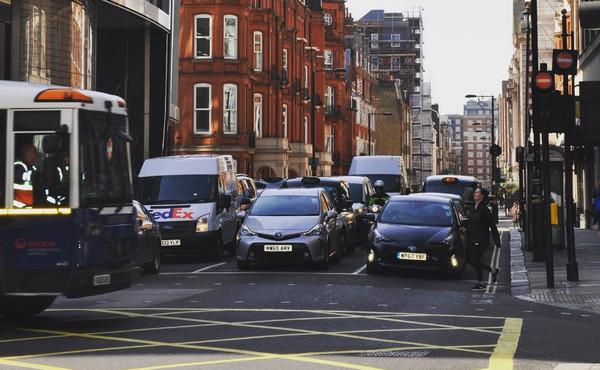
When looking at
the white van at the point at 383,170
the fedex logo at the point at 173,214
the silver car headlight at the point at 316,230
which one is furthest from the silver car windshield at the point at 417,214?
the white van at the point at 383,170

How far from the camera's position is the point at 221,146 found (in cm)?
5344

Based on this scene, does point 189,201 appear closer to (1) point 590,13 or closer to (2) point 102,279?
(2) point 102,279

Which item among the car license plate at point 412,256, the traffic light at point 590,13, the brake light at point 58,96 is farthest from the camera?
the car license plate at point 412,256

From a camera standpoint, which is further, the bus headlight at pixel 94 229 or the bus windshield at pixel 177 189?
the bus windshield at pixel 177 189

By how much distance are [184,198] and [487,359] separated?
15127 millimetres

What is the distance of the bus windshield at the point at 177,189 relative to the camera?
79.2 feet

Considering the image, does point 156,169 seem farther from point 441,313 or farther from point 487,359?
point 487,359

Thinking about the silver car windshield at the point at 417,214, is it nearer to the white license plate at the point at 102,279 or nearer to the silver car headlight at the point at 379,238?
the silver car headlight at the point at 379,238

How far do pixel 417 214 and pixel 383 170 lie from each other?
63.4ft

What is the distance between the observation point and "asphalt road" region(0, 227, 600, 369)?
31.6 feet

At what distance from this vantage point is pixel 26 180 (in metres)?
12.0

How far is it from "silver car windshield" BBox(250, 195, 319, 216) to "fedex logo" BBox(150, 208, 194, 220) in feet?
6.49

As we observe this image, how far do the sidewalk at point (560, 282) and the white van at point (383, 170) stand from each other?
1257 centimetres

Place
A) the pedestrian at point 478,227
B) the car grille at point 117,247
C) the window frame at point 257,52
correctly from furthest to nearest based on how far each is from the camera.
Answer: the window frame at point 257,52 → the pedestrian at point 478,227 → the car grille at point 117,247
